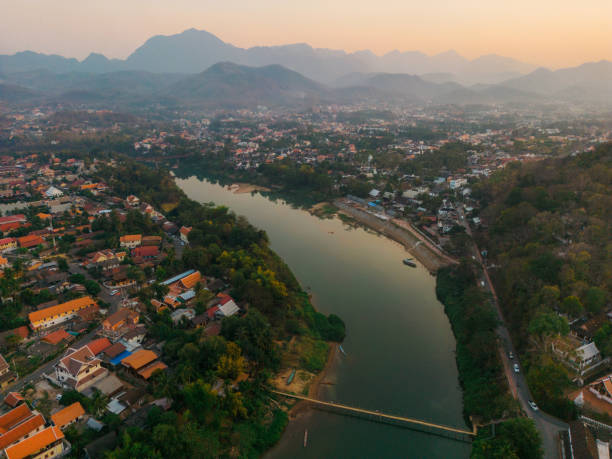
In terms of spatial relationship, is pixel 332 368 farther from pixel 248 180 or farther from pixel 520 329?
pixel 248 180

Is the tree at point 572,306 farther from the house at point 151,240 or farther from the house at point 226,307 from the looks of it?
→ the house at point 151,240

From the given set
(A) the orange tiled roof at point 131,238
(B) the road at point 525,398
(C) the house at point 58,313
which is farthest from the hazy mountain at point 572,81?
(C) the house at point 58,313

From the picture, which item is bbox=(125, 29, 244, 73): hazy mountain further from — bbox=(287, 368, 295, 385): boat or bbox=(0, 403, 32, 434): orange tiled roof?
bbox=(0, 403, 32, 434): orange tiled roof

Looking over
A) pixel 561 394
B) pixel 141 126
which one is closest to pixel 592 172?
pixel 561 394

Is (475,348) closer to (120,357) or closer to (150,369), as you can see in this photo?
(150,369)

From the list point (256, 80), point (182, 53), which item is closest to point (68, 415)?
point (256, 80)
